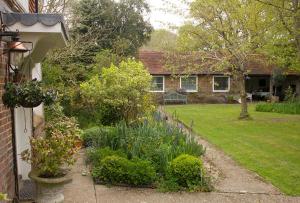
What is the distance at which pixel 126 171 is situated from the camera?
7.63 m

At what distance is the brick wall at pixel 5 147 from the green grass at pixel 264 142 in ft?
16.4

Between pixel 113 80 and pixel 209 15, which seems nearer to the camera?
pixel 113 80

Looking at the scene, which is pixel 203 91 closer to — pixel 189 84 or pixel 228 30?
pixel 189 84

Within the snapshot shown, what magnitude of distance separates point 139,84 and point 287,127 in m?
8.10

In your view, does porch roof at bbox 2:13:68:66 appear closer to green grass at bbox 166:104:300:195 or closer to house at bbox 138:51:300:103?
green grass at bbox 166:104:300:195

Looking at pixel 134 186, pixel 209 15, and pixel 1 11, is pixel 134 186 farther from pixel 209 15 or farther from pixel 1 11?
pixel 209 15

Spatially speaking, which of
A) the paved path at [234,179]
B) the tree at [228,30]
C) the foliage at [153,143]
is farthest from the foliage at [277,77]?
the foliage at [153,143]

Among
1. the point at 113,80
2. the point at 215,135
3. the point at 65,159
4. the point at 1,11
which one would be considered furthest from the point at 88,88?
the point at 1,11

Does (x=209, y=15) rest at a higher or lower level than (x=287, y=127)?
higher

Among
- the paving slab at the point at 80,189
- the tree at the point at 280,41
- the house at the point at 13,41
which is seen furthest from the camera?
the tree at the point at 280,41

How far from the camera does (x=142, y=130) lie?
938cm

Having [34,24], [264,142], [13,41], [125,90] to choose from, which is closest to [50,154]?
[13,41]

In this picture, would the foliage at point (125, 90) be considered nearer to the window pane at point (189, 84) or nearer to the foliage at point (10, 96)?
the foliage at point (10, 96)

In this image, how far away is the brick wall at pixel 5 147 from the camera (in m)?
5.20
